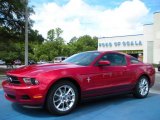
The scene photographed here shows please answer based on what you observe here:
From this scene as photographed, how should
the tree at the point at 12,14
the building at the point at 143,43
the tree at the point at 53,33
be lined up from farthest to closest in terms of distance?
the tree at the point at 53,33
the building at the point at 143,43
the tree at the point at 12,14

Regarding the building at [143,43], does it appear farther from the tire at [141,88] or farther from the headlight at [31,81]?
the headlight at [31,81]

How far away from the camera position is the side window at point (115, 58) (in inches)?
307

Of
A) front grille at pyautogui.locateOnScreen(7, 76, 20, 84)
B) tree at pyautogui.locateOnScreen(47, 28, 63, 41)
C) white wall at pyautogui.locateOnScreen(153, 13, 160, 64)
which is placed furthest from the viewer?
tree at pyautogui.locateOnScreen(47, 28, 63, 41)

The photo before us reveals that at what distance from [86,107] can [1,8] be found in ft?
66.0

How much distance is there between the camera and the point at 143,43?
2111 inches

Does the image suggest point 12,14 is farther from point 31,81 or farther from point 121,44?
point 121,44

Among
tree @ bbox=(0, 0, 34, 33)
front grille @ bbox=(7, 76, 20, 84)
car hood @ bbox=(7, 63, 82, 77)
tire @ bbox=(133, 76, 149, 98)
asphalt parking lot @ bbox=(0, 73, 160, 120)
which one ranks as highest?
tree @ bbox=(0, 0, 34, 33)

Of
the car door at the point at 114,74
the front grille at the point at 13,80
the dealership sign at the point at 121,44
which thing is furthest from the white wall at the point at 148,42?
the front grille at the point at 13,80

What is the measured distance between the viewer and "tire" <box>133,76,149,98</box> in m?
8.45

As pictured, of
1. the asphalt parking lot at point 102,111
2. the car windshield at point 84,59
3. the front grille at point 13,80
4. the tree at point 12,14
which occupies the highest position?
the tree at point 12,14

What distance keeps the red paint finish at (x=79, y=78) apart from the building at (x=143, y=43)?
41351mm

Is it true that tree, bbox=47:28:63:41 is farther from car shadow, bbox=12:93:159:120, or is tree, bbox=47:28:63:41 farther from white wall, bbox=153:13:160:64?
car shadow, bbox=12:93:159:120

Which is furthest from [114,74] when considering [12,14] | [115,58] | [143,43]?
[143,43]

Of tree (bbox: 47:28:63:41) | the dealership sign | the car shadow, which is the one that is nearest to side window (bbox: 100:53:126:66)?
the car shadow
